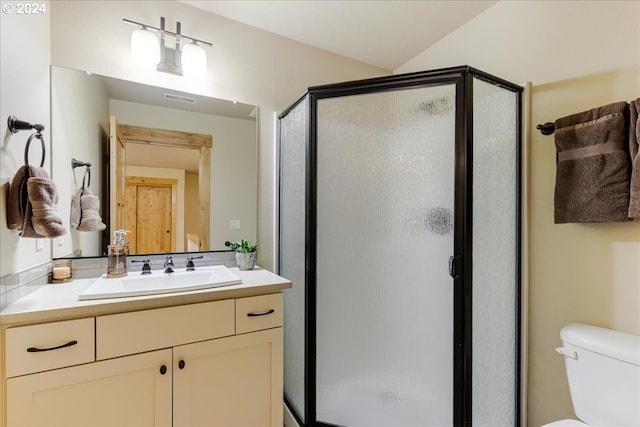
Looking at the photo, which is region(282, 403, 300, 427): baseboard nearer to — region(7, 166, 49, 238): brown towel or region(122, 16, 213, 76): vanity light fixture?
region(7, 166, 49, 238): brown towel

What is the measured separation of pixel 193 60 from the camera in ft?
5.68

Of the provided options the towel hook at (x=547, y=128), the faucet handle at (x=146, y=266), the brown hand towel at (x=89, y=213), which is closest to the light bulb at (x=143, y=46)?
the brown hand towel at (x=89, y=213)

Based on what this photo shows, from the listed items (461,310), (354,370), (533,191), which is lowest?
(354,370)

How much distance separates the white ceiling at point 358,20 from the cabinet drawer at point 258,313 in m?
1.67

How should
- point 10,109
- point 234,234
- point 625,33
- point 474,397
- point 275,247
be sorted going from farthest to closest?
point 275,247 → point 234,234 → point 474,397 → point 625,33 → point 10,109

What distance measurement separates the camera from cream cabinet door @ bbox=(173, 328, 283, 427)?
1276 millimetres

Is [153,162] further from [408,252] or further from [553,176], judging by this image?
[553,176]

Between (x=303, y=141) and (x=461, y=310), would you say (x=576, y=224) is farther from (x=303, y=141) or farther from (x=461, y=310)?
(x=303, y=141)

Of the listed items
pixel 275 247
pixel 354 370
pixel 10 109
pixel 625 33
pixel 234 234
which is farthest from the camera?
pixel 275 247

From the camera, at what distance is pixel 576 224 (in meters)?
1.44

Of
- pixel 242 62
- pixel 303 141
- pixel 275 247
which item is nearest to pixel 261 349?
pixel 275 247

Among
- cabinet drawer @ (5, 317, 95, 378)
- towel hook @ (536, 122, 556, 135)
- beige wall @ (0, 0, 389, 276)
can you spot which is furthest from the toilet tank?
cabinet drawer @ (5, 317, 95, 378)

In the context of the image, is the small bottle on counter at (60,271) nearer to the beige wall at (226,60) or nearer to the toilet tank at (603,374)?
the beige wall at (226,60)

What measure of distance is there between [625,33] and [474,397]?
172 centimetres
